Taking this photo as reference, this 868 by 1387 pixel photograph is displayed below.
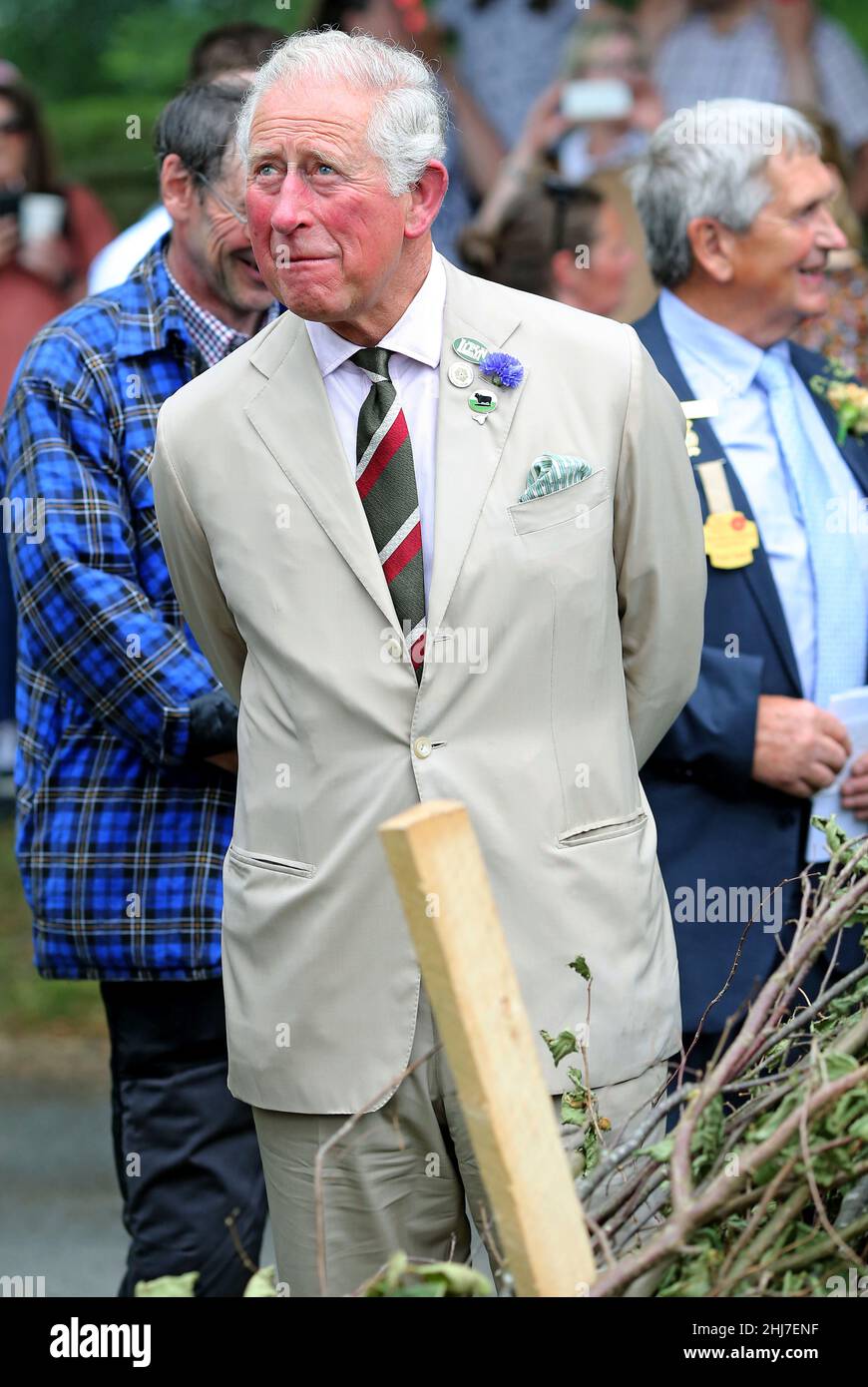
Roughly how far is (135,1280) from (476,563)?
1596mm

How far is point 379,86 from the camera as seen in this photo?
7.58 feet

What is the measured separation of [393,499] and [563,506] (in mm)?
216

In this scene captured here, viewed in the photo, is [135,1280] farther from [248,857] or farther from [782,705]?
[782,705]

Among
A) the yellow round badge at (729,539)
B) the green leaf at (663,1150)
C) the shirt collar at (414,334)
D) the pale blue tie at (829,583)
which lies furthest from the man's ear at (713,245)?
the green leaf at (663,1150)

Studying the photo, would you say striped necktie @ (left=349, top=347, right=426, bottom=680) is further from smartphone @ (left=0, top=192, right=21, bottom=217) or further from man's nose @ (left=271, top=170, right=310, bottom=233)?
smartphone @ (left=0, top=192, right=21, bottom=217)

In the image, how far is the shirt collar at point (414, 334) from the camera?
242 centimetres

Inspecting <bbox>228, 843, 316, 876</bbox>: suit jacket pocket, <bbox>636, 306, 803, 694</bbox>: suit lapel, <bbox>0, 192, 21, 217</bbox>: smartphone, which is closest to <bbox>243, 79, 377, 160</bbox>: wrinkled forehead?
<bbox>228, 843, 316, 876</bbox>: suit jacket pocket

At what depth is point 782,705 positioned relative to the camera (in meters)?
3.34

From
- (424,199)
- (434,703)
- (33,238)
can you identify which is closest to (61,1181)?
(434,703)

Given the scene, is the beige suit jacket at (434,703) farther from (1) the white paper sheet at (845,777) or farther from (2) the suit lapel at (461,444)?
(1) the white paper sheet at (845,777)

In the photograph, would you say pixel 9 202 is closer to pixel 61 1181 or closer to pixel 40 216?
pixel 40 216

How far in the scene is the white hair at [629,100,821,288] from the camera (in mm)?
3486

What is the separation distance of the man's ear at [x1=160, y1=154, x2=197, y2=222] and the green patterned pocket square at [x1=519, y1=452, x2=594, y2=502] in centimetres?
112
